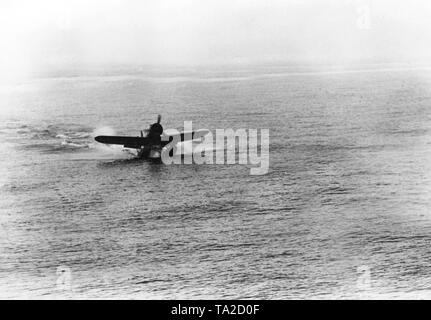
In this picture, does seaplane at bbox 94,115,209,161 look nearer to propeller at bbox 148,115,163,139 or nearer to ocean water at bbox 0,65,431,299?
propeller at bbox 148,115,163,139

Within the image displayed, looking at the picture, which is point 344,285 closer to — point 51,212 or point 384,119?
point 51,212

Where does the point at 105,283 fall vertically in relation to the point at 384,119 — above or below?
below

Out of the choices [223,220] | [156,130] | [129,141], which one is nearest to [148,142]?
[156,130]

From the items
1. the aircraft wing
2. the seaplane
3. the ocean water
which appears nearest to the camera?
the ocean water

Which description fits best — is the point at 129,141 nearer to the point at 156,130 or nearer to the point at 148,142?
the point at 148,142

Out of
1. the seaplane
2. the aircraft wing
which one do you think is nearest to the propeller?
the seaplane
